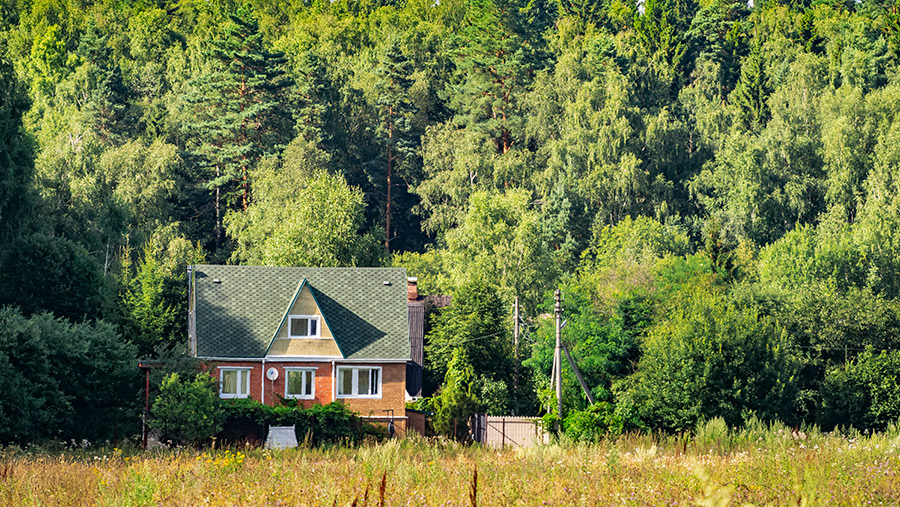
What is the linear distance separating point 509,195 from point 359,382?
1243 inches

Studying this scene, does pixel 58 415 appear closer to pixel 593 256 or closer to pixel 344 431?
pixel 344 431

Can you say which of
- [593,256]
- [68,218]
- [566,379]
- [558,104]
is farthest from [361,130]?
[566,379]

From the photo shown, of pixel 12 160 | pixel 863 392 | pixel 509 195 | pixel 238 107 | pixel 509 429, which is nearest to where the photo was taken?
pixel 509 429

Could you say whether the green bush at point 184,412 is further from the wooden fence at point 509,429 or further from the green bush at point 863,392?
the green bush at point 863,392

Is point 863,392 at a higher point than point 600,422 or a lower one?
higher

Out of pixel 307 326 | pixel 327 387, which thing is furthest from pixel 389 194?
pixel 327 387

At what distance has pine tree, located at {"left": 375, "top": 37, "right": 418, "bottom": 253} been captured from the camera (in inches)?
3684

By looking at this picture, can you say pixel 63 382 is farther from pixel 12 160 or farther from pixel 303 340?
pixel 12 160

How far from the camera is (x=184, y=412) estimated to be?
36.9 meters

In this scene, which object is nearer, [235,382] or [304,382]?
[235,382]

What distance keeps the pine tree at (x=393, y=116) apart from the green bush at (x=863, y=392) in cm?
4596

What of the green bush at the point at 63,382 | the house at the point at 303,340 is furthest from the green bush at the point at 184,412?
the house at the point at 303,340

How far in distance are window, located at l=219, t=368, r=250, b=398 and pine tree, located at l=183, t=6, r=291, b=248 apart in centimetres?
4073

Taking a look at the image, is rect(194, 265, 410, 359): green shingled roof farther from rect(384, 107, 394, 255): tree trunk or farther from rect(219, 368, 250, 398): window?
rect(384, 107, 394, 255): tree trunk
